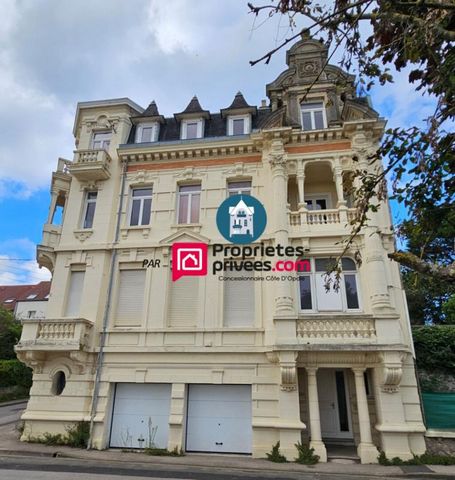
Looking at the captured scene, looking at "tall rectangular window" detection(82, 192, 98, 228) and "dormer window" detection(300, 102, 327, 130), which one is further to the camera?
"tall rectangular window" detection(82, 192, 98, 228)

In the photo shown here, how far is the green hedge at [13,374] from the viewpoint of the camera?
69.6 ft

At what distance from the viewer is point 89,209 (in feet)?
43.4

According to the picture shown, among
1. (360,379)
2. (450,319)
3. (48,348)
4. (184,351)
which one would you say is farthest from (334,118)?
(450,319)

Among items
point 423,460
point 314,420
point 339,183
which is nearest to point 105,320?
point 314,420

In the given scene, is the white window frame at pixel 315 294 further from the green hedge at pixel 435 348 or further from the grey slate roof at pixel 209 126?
the grey slate roof at pixel 209 126

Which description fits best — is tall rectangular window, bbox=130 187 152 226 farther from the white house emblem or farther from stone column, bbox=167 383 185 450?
stone column, bbox=167 383 185 450

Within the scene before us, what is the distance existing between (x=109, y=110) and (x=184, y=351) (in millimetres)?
10420

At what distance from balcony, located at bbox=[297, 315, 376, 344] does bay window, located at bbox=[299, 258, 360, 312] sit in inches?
36.2

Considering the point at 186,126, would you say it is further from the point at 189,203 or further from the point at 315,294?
the point at 315,294

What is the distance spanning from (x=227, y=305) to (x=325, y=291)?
123 inches

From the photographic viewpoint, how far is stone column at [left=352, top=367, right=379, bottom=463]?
28.3ft

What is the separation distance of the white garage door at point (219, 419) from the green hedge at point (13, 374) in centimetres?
1699

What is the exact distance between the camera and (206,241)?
1172 centimetres

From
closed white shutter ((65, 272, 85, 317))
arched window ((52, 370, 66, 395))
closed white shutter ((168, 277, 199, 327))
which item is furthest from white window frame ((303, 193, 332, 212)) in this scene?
arched window ((52, 370, 66, 395))
